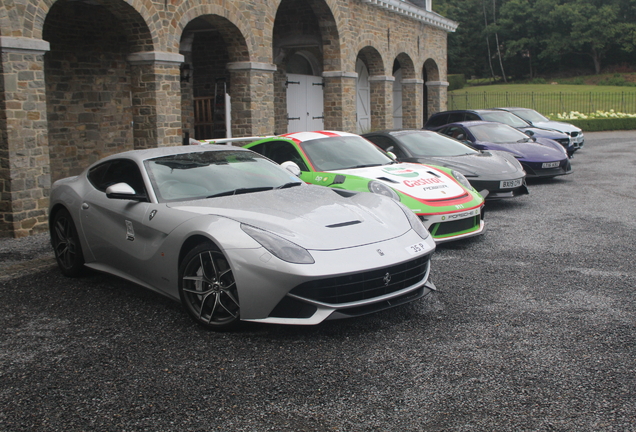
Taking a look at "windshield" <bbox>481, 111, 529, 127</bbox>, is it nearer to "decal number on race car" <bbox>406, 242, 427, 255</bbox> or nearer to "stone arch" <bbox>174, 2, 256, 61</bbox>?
"stone arch" <bbox>174, 2, 256, 61</bbox>

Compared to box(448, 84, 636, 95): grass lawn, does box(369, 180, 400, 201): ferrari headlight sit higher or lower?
lower

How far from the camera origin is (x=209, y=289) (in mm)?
4391

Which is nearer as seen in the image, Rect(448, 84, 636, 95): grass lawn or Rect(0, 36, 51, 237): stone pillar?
Rect(0, 36, 51, 237): stone pillar

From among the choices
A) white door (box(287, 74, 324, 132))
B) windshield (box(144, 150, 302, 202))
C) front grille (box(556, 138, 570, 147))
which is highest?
white door (box(287, 74, 324, 132))

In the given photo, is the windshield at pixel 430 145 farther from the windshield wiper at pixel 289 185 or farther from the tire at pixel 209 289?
the tire at pixel 209 289

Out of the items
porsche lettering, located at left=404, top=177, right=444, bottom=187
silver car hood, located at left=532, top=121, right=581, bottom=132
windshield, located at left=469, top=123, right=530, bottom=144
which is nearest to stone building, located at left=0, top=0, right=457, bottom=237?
windshield, located at left=469, top=123, right=530, bottom=144

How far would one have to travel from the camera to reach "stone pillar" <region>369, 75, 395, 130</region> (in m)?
21.6

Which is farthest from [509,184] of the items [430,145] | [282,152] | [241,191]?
[241,191]

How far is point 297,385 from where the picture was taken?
11.6 feet

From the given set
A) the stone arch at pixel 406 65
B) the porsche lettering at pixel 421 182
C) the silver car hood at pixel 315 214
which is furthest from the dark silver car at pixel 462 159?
the stone arch at pixel 406 65

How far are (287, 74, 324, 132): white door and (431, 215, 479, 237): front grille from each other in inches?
558

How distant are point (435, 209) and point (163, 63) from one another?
7.05 metres

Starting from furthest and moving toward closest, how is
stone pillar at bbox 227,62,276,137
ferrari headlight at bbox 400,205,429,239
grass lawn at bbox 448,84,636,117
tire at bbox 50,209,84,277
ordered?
grass lawn at bbox 448,84,636,117, stone pillar at bbox 227,62,276,137, tire at bbox 50,209,84,277, ferrari headlight at bbox 400,205,429,239

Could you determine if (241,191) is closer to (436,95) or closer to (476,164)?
(476,164)
